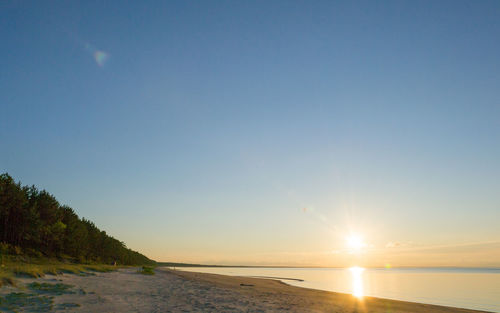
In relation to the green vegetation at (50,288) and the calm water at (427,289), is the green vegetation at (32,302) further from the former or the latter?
the calm water at (427,289)

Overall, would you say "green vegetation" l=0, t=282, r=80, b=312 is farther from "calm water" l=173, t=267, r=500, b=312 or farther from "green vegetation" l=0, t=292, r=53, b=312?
"calm water" l=173, t=267, r=500, b=312

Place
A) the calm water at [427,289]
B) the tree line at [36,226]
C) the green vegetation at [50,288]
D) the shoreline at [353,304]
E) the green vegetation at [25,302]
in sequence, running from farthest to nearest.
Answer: the tree line at [36,226], the calm water at [427,289], the shoreline at [353,304], the green vegetation at [50,288], the green vegetation at [25,302]

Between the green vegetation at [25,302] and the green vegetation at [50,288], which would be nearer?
the green vegetation at [25,302]

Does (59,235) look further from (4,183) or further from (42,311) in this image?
(42,311)

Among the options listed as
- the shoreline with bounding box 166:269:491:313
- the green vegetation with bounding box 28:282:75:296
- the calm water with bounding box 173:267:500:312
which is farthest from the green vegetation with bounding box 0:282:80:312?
the calm water with bounding box 173:267:500:312

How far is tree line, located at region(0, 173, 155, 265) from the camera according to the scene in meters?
49.8

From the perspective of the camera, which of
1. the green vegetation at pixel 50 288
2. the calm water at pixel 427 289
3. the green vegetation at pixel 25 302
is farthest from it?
the calm water at pixel 427 289

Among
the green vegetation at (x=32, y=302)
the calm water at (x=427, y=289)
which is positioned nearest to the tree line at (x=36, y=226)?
the green vegetation at (x=32, y=302)

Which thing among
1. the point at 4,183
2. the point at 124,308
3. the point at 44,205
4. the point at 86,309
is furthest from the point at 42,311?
the point at 44,205

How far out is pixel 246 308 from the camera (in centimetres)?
1691

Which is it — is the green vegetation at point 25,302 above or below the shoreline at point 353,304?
above

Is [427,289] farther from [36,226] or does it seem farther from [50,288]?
[36,226]

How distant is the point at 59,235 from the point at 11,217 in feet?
27.8

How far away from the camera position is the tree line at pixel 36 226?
4984 centimetres
